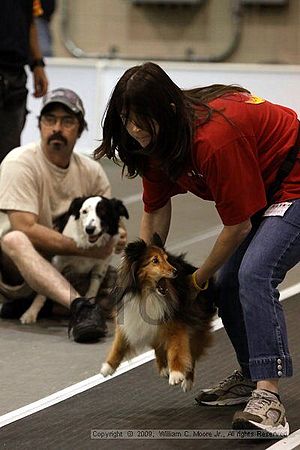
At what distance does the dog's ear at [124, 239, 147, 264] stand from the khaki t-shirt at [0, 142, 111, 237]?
1.54 metres

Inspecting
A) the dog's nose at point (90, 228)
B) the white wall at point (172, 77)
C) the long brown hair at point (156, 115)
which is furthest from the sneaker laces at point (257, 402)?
the white wall at point (172, 77)

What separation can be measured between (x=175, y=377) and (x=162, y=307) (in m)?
0.24

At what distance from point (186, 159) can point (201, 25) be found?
840 cm

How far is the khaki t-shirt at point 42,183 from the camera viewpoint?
5.06 metres

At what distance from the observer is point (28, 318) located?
5.12m

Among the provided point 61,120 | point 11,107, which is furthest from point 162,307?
point 11,107

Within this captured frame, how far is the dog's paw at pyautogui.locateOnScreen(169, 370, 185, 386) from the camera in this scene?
3.52 metres

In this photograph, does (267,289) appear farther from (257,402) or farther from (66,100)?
(66,100)

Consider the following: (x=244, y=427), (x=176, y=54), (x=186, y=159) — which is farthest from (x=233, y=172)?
(x=176, y=54)

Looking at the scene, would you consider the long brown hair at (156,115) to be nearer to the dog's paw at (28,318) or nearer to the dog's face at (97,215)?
the dog's face at (97,215)

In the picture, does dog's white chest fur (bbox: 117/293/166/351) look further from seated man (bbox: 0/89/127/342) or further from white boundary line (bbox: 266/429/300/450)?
seated man (bbox: 0/89/127/342)

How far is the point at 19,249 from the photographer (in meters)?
5.02

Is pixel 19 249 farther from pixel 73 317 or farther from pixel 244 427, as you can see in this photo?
pixel 244 427

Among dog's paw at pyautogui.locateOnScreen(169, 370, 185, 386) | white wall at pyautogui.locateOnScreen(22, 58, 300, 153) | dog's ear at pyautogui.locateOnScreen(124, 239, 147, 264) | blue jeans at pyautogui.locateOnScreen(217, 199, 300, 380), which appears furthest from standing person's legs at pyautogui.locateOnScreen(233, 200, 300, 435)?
white wall at pyautogui.locateOnScreen(22, 58, 300, 153)
